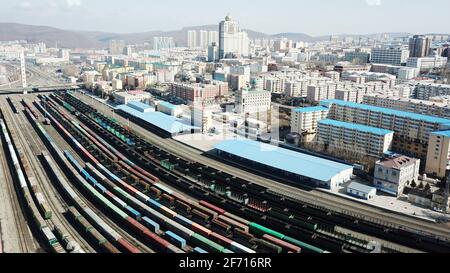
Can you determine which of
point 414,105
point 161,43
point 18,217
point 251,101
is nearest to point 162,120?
point 251,101

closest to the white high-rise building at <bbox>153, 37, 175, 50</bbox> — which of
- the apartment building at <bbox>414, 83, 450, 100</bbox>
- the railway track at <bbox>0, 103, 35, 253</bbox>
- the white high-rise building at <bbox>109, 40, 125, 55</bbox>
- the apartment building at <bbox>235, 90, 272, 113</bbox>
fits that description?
the white high-rise building at <bbox>109, 40, 125, 55</bbox>

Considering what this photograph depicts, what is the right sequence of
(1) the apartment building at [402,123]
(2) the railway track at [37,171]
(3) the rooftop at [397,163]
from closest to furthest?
(2) the railway track at [37,171] < (3) the rooftop at [397,163] < (1) the apartment building at [402,123]

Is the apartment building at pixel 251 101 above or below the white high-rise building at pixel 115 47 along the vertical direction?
below

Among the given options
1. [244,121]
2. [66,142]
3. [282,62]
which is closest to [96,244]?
[66,142]

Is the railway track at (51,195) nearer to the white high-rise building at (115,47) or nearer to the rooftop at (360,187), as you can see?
the rooftop at (360,187)
